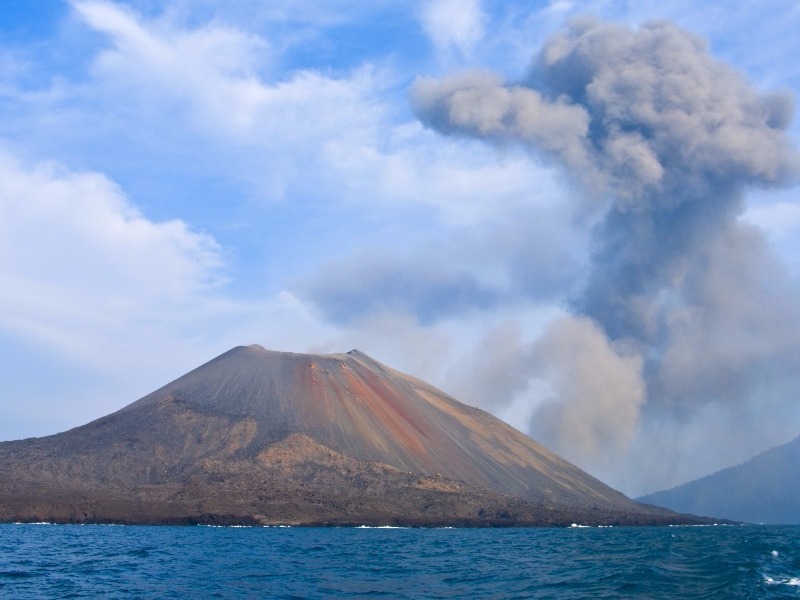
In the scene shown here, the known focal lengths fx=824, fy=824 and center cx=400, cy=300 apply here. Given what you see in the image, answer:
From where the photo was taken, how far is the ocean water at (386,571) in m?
35.7

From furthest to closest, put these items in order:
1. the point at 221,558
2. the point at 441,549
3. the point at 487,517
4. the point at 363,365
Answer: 1. the point at 363,365
2. the point at 487,517
3. the point at 441,549
4. the point at 221,558

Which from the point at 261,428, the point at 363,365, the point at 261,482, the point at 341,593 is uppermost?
the point at 363,365

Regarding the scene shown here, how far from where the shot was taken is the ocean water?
35.7m

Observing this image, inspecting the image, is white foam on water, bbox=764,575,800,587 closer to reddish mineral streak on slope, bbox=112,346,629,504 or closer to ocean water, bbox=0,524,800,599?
ocean water, bbox=0,524,800,599

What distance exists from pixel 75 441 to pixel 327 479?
43.7 m

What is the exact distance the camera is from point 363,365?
176 meters

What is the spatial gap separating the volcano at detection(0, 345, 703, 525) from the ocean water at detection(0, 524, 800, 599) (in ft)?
166

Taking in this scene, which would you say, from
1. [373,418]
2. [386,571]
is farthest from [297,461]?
[386,571]

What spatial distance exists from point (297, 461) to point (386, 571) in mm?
89280

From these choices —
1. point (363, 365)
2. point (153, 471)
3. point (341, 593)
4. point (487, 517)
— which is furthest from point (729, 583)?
point (363, 365)

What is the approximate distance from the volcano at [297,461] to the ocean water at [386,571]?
166ft

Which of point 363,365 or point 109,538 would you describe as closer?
point 109,538

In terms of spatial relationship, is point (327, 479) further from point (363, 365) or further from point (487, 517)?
point (363, 365)

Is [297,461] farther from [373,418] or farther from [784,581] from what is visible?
[784,581]
